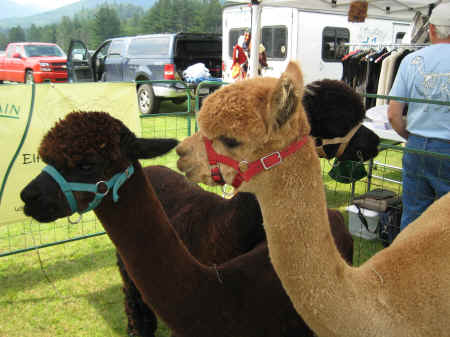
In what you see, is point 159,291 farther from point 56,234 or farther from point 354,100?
point 56,234

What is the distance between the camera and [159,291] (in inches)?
67.1

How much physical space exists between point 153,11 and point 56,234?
7875cm

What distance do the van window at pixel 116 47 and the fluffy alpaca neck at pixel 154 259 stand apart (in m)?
12.9

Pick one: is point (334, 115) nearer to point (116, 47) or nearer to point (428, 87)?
point (428, 87)

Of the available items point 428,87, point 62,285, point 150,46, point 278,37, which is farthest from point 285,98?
point 150,46

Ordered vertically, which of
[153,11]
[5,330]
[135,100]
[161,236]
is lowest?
[5,330]

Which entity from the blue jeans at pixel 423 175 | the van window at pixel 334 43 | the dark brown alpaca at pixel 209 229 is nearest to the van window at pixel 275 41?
the van window at pixel 334 43

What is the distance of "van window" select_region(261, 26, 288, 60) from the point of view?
10.4 meters

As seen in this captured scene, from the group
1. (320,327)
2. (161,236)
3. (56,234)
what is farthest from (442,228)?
(56,234)

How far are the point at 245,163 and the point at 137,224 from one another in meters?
0.63

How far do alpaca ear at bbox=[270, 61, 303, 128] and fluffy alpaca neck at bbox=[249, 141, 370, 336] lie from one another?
6.5 inches

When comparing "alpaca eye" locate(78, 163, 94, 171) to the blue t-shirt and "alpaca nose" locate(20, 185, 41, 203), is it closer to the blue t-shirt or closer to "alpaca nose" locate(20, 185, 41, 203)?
"alpaca nose" locate(20, 185, 41, 203)

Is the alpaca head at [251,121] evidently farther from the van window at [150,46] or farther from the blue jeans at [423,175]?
the van window at [150,46]

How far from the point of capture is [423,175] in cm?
273
